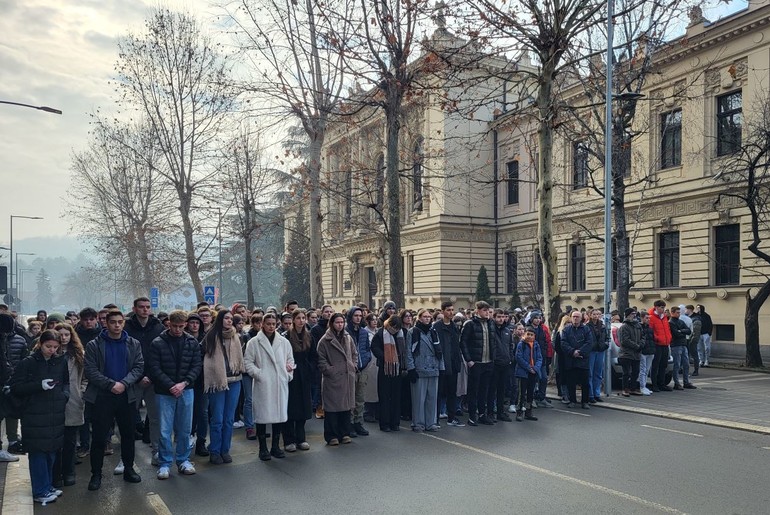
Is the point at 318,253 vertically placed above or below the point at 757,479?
above

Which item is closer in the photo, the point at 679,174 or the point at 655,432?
the point at 655,432

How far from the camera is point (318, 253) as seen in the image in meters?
22.5

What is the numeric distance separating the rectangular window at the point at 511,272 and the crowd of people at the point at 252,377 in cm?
2343

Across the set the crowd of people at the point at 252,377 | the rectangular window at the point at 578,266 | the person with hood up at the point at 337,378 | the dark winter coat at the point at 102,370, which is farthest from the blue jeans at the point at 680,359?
the rectangular window at the point at 578,266

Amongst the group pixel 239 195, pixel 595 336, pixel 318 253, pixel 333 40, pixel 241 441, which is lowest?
pixel 241 441

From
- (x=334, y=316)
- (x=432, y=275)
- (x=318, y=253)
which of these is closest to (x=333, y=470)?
(x=334, y=316)

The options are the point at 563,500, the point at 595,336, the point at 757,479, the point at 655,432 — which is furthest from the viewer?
the point at 595,336

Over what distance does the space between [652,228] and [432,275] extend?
14.1 meters

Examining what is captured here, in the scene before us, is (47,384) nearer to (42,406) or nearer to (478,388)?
(42,406)

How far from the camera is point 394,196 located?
17.5 meters

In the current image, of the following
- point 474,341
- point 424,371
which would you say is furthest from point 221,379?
point 474,341

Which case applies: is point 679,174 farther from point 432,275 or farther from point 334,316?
point 334,316

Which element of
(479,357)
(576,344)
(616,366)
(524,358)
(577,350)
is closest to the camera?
(479,357)

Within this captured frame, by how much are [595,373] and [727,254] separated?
1468 cm
